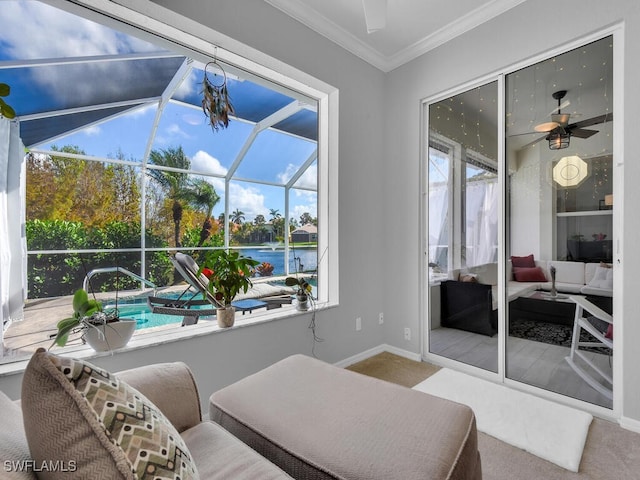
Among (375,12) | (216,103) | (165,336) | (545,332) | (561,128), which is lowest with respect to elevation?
(545,332)

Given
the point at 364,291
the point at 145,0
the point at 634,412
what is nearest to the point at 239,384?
the point at 364,291

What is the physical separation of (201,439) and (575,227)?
258 cm

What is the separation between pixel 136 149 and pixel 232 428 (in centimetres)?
455

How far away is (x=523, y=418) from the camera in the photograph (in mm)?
1988

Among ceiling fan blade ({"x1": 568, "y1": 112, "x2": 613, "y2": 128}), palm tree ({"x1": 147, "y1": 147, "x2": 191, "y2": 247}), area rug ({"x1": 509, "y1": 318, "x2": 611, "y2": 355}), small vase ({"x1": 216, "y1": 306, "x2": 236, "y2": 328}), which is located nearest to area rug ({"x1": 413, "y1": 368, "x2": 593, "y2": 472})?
area rug ({"x1": 509, "y1": 318, "x2": 611, "y2": 355})

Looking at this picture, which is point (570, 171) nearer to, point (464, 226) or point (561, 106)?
point (561, 106)

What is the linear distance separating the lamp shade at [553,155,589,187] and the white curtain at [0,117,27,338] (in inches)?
161

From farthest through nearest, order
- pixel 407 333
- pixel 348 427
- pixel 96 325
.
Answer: pixel 407 333
pixel 96 325
pixel 348 427

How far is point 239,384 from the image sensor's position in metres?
1.43

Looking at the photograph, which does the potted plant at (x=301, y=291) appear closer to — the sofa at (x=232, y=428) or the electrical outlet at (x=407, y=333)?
the sofa at (x=232, y=428)

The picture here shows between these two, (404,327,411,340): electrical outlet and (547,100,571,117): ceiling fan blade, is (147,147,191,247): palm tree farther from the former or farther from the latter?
(547,100,571,117): ceiling fan blade

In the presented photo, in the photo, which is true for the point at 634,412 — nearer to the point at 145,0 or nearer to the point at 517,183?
the point at 517,183

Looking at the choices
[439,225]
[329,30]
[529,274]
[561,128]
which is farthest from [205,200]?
[561,128]

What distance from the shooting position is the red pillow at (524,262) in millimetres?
2403
